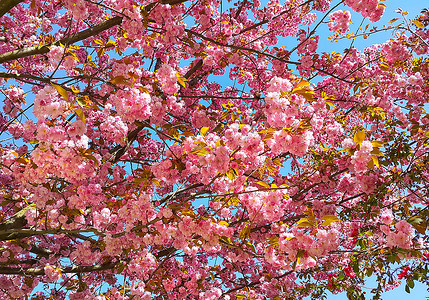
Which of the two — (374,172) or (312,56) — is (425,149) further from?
(312,56)

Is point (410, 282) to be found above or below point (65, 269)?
below

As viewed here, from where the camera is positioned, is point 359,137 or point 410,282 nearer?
point 359,137

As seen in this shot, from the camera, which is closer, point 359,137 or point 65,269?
point 359,137

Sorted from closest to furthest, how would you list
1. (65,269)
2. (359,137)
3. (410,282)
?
(359,137), (410,282), (65,269)

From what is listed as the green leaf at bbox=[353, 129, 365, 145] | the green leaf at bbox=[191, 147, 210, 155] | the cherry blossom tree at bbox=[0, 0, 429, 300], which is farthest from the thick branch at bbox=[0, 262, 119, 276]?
the green leaf at bbox=[353, 129, 365, 145]

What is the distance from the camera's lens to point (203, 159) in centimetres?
251

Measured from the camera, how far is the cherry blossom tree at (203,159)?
253 cm

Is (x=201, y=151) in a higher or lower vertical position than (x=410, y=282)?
higher

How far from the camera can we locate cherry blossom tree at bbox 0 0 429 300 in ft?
8.31

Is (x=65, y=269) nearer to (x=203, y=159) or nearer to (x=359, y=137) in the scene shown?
(x=203, y=159)

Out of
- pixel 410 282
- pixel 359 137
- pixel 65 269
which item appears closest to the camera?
pixel 359 137

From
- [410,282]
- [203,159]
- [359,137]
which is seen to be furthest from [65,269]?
[410,282]

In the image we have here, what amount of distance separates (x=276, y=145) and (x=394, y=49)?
133 inches

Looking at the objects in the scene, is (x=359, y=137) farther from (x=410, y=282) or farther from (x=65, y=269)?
(x=65, y=269)
